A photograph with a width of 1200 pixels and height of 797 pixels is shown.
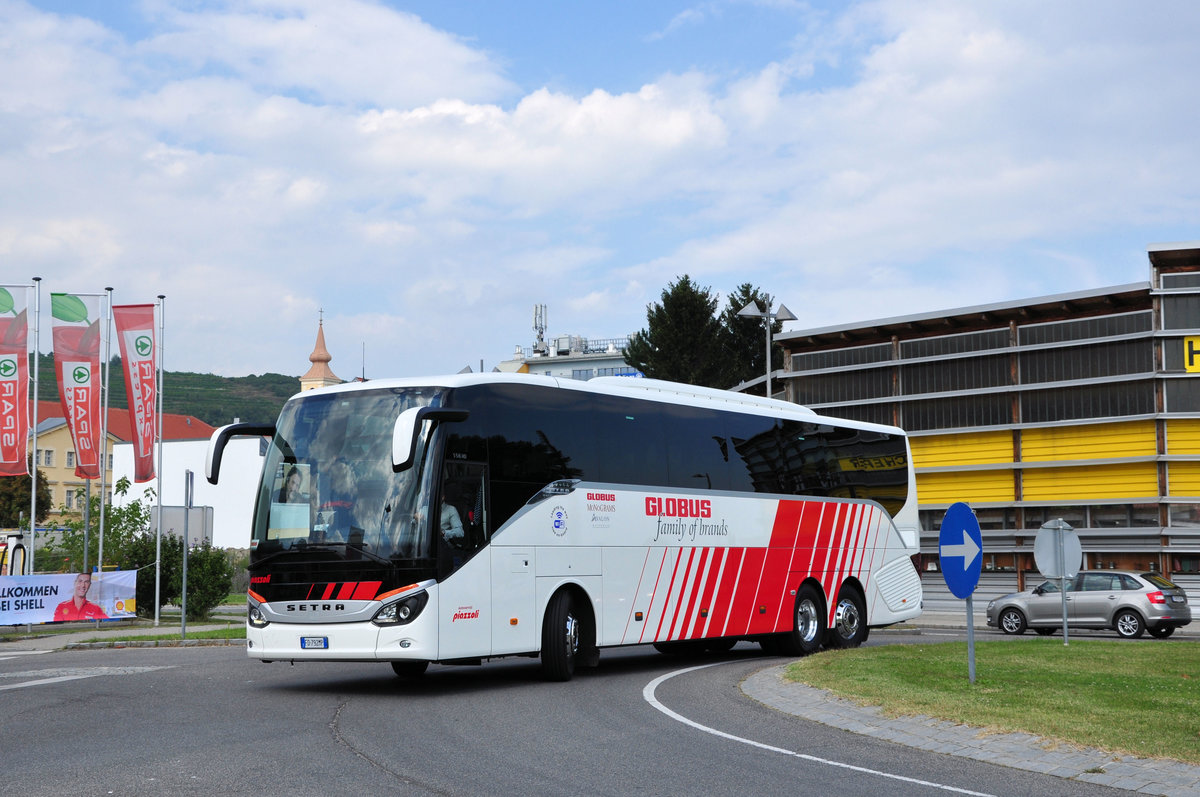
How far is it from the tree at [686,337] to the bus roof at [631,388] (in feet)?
141

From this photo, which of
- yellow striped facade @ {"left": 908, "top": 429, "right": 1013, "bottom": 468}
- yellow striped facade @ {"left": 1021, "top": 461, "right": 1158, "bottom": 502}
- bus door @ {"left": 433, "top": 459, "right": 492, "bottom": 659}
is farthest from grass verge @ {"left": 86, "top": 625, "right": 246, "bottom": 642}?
yellow striped facade @ {"left": 1021, "top": 461, "right": 1158, "bottom": 502}

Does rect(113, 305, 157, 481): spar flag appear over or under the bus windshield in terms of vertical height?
over

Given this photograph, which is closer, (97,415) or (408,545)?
(408,545)

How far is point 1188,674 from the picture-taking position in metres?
15.1

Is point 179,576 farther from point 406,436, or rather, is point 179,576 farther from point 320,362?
point 320,362

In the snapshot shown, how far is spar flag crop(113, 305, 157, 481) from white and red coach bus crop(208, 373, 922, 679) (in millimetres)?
16459

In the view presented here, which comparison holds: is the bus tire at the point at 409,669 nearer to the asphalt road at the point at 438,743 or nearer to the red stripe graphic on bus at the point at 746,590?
the asphalt road at the point at 438,743

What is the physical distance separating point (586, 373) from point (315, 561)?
104635 millimetres

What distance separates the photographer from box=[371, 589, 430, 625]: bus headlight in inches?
524

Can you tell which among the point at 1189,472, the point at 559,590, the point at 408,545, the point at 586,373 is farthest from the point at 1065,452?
the point at 586,373

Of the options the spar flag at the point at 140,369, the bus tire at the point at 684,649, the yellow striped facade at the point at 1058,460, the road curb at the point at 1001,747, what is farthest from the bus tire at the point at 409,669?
the yellow striped facade at the point at 1058,460

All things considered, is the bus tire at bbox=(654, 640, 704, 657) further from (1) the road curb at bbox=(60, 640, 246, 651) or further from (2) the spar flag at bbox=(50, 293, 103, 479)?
(2) the spar flag at bbox=(50, 293, 103, 479)

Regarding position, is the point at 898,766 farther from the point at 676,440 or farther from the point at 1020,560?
the point at 1020,560

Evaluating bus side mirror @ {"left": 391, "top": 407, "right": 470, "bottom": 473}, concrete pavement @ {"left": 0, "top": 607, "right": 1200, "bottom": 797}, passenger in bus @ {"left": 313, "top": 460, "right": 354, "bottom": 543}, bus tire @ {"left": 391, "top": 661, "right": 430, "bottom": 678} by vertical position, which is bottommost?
bus tire @ {"left": 391, "top": 661, "right": 430, "bottom": 678}
